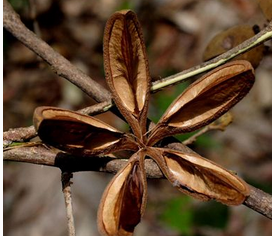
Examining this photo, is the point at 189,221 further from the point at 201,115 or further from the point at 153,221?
the point at 201,115

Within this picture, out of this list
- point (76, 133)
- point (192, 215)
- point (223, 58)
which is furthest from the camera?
point (192, 215)

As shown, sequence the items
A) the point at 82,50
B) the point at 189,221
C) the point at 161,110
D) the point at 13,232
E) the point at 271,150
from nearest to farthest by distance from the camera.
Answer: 1. the point at 161,110
2. the point at 189,221
3. the point at 13,232
4. the point at 271,150
5. the point at 82,50

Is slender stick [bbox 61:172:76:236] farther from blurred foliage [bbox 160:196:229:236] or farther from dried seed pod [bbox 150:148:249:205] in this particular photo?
blurred foliage [bbox 160:196:229:236]

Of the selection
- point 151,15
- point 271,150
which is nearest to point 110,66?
point 271,150

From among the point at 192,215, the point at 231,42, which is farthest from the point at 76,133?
the point at 192,215

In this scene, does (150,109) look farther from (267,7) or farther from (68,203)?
(68,203)

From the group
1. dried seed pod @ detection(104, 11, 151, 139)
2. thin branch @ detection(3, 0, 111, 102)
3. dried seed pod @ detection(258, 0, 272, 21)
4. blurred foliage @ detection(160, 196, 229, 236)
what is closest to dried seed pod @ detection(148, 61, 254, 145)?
dried seed pod @ detection(104, 11, 151, 139)
